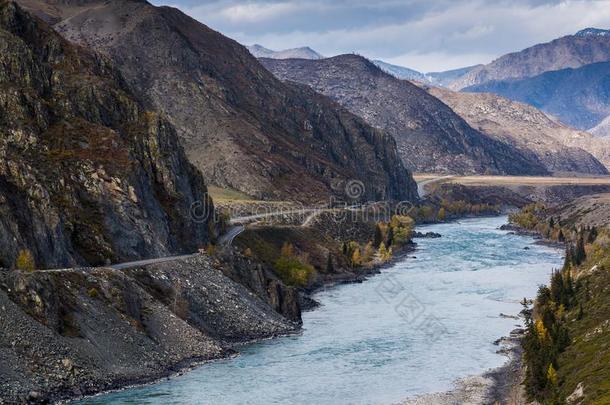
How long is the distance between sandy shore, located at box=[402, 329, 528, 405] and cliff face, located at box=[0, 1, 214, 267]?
130 feet

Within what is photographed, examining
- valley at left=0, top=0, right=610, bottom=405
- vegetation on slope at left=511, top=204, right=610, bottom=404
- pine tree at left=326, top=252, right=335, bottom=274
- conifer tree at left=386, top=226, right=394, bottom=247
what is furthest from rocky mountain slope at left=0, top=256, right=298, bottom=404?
conifer tree at left=386, top=226, right=394, bottom=247

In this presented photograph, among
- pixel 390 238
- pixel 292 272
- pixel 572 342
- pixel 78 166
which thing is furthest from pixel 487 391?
pixel 390 238

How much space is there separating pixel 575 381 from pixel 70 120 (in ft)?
228

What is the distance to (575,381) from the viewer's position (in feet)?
206

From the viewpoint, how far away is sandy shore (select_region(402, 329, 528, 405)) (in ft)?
224

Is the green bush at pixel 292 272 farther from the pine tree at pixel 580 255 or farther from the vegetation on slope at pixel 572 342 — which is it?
the pine tree at pixel 580 255

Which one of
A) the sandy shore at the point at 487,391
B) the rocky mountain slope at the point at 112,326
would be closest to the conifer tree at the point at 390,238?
the rocky mountain slope at the point at 112,326

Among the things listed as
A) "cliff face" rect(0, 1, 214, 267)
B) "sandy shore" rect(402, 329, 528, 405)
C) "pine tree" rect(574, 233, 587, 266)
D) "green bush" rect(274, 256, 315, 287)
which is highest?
"cliff face" rect(0, 1, 214, 267)

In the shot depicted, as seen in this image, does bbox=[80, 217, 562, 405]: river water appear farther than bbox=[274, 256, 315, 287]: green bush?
No

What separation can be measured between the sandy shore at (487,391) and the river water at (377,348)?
1.43 meters

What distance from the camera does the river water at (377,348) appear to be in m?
69.8

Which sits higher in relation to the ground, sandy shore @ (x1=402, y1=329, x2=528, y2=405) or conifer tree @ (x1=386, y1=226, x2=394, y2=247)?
conifer tree @ (x1=386, y1=226, x2=394, y2=247)

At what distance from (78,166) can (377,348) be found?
40266 mm

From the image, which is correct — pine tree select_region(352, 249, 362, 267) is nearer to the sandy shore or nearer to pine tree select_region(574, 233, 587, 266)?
pine tree select_region(574, 233, 587, 266)
